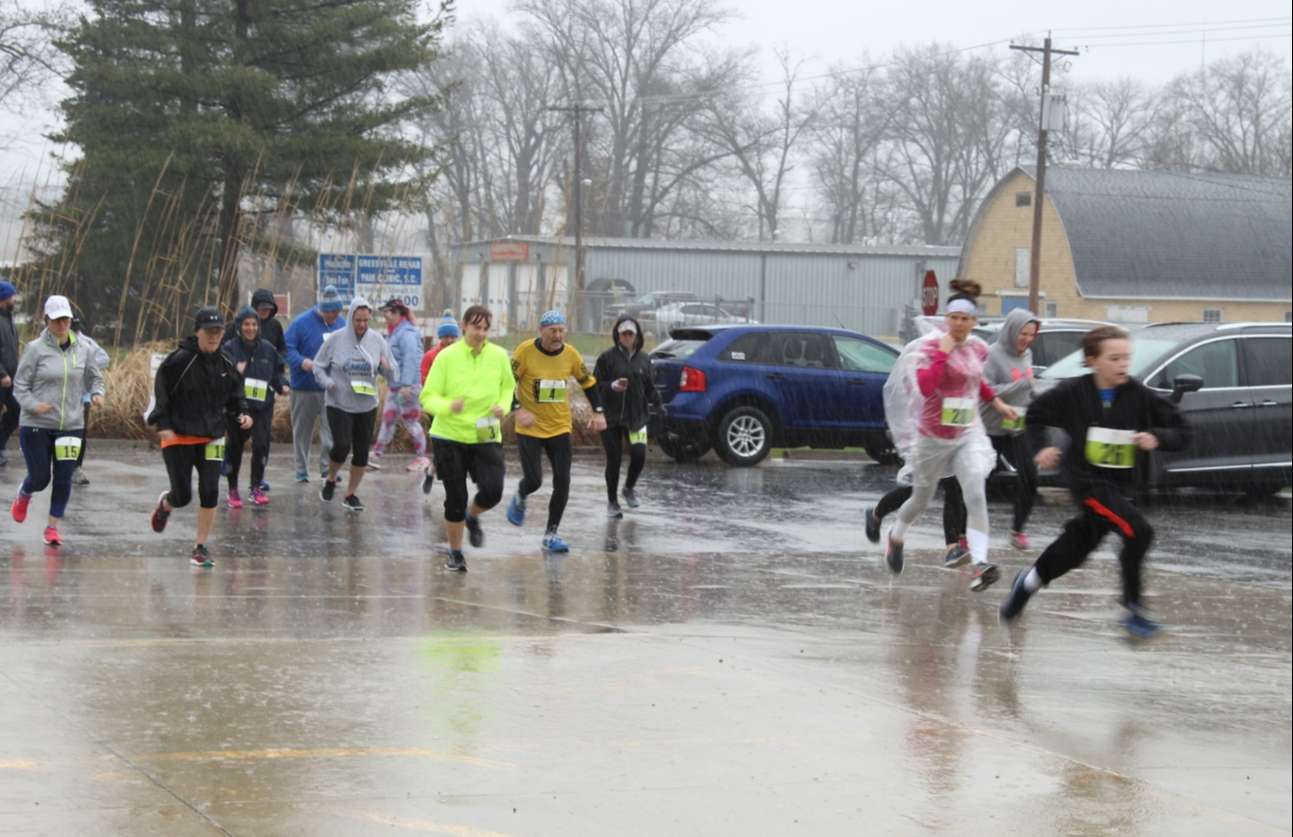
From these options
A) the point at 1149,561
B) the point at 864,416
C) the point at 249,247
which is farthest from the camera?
the point at 249,247

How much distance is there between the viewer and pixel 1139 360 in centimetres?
1684

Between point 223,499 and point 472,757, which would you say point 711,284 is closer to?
point 223,499

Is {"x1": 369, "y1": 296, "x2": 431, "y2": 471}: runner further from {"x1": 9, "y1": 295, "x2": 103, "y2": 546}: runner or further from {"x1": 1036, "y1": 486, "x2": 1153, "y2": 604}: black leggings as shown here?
{"x1": 1036, "y1": 486, "x2": 1153, "y2": 604}: black leggings

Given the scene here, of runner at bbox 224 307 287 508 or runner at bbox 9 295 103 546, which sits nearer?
runner at bbox 9 295 103 546

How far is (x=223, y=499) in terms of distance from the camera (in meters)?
14.9

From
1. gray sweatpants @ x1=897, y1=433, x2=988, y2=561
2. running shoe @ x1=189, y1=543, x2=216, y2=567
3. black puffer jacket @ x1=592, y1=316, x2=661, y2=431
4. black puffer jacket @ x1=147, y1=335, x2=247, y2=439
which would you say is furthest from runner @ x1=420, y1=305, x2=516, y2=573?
black puffer jacket @ x1=592, y1=316, x2=661, y2=431

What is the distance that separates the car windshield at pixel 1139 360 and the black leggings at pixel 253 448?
7170mm

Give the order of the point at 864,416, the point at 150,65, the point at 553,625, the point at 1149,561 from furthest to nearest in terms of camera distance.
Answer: the point at 150,65 < the point at 864,416 < the point at 1149,561 < the point at 553,625

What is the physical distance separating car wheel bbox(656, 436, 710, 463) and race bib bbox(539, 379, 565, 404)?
8.02m

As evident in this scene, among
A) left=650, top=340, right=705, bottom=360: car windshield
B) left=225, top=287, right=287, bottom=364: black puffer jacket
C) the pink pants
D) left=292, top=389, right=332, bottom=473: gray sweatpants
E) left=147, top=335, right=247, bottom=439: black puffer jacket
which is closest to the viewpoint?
left=147, top=335, right=247, bottom=439: black puffer jacket

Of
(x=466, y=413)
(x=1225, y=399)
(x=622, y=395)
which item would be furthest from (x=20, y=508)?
(x=1225, y=399)

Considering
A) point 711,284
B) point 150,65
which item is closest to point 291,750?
point 150,65

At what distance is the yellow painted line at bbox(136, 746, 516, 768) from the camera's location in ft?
19.8

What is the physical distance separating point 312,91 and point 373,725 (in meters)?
27.6
